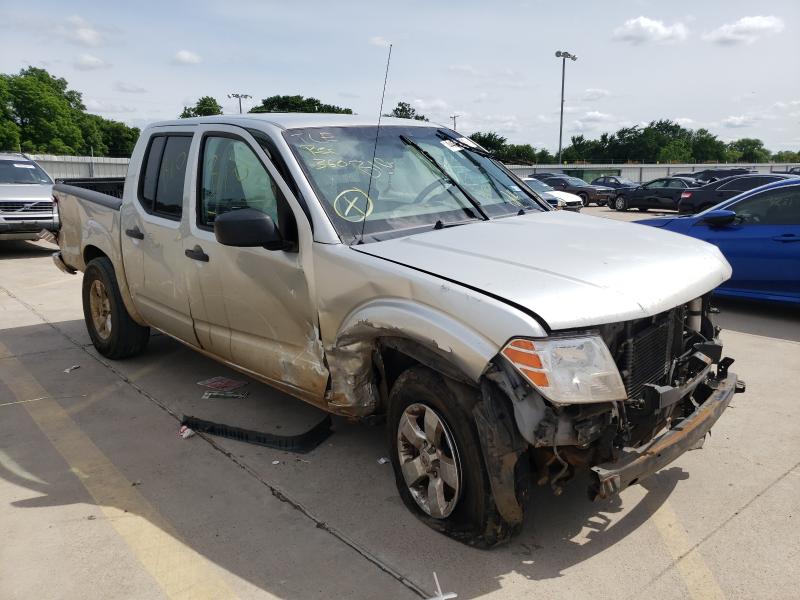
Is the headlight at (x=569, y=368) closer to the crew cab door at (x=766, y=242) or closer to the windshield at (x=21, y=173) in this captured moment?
the crew cab door at (x=766, y=242)

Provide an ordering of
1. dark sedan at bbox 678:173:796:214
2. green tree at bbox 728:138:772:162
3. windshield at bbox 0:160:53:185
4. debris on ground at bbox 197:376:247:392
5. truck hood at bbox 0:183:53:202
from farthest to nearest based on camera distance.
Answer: green tree at bbox 728:138:772:162 → dark sedan at bbox 678:173:796:214 → windshield at bbox 0:160:53:185 → truck hood at bbox 0:183:53:202 → debris on ground at bbox 197:376:247:392

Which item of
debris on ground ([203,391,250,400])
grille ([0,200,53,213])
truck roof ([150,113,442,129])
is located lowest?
debris on ground ([203,391,250,400])

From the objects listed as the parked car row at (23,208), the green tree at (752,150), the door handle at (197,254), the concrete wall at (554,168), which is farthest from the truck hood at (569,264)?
the green tree at (752,150)

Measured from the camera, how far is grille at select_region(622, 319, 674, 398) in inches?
109

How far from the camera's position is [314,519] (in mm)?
3287

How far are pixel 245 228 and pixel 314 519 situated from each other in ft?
4.95

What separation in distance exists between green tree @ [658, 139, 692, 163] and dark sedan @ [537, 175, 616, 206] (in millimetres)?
69754

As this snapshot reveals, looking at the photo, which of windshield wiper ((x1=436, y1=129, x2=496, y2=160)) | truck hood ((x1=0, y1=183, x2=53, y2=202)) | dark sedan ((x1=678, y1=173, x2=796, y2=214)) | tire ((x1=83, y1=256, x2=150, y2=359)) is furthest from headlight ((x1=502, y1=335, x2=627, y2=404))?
dark sedan ((x1=678, y1=173, x2=796, y2=214))

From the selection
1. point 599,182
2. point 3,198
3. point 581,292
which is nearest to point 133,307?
point 581,292

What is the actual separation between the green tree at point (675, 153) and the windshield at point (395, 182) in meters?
97.7

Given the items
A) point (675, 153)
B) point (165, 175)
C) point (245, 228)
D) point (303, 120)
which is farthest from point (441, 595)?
point (675, 153)

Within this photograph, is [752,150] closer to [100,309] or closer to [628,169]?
[628,169]

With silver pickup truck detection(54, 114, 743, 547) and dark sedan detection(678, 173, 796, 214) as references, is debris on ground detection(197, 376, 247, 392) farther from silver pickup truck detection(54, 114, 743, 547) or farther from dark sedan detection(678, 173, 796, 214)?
dark sedan detection(678, 173, 796, 214)

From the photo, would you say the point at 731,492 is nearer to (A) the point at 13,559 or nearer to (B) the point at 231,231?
(B) the point at 231,231
